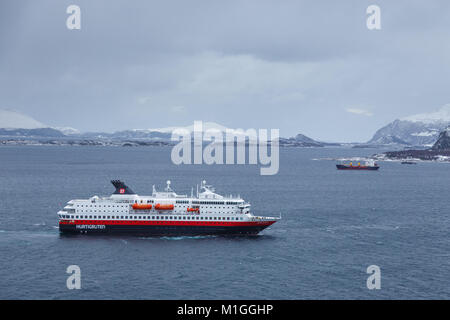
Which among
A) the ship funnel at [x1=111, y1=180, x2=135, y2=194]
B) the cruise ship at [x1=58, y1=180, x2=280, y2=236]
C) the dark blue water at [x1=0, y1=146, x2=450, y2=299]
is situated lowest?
the dark blue water at [x1=0, y1=146, x2=450, y2=299]

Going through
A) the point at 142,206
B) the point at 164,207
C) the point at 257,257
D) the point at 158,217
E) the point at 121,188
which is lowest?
the point at 257,257

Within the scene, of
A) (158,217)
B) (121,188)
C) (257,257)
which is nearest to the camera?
(257,257)

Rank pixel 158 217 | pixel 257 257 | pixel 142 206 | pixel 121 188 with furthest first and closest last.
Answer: pixel 121 188 < pixel 158 217 < pixel 142 206 < pixel 257 257

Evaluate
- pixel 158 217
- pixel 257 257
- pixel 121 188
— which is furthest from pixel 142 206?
pixel 257 257

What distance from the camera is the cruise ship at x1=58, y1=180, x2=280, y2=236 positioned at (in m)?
65.1

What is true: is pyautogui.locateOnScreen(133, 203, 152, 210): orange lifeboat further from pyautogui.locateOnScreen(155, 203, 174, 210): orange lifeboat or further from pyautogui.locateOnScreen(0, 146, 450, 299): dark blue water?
pyautogui.locateOnScreen(0, 146, 450, 299): dark blue water

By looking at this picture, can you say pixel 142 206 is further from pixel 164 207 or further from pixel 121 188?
pixel 121 188

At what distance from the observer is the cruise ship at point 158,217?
65.1 m

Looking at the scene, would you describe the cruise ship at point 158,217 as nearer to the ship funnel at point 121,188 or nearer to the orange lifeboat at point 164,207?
the orange lifeboat at point 164,207

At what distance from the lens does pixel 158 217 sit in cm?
6550

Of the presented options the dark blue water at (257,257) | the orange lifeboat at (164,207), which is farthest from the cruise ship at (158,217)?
the dark blue water at (257,257)

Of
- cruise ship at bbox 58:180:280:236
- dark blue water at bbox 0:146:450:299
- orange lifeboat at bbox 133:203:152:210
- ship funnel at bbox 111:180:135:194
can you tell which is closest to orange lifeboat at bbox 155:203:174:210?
cruise ship at bbox 58:180:280:236
